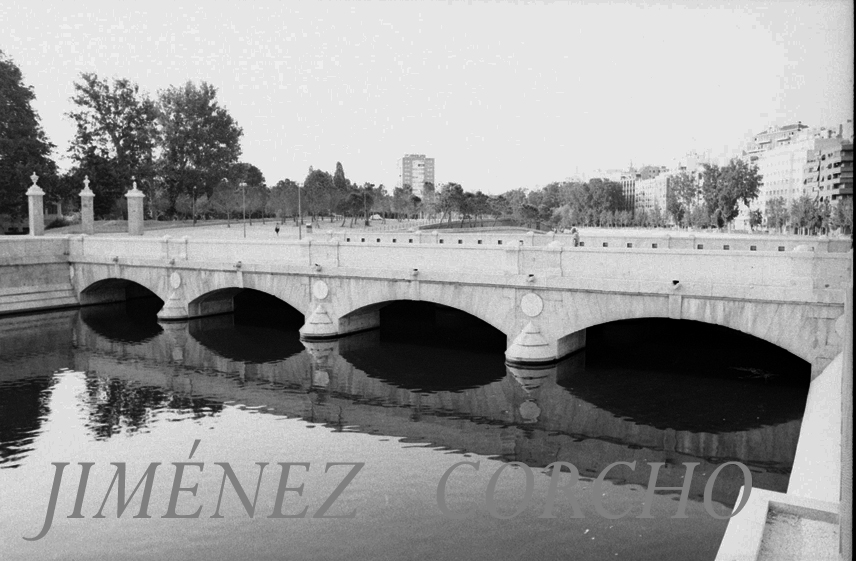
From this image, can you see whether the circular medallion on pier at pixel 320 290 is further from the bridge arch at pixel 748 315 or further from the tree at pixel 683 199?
the tree at pixel 683 199

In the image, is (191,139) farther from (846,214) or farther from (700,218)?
(846,214)

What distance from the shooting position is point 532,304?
18.4m

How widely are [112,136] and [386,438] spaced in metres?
48.1

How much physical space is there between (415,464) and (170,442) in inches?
189

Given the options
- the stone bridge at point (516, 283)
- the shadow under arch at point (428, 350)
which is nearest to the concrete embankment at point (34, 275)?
the stone bridge at point (516, 283)

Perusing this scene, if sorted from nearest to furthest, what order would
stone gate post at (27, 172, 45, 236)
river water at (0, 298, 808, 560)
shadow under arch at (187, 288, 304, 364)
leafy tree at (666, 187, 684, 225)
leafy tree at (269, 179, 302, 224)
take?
1. river water at (0, 298, 808, 560)
2. shadow under arch at (187, 288, 304, 364)
3. stone gate post at (27, 172, 45, 236)
4. leafy tree at (269, 179, 302, 224)
5. leafy tree at (666, 187, 684, 225)

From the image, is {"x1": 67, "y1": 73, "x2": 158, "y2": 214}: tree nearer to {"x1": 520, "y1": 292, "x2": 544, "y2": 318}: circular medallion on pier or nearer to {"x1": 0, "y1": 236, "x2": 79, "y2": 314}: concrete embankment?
{"x1": 0, "y1": 236, "x2": 79, "y2": 314}: concrete embankment

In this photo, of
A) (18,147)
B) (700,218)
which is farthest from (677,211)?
(18,147)

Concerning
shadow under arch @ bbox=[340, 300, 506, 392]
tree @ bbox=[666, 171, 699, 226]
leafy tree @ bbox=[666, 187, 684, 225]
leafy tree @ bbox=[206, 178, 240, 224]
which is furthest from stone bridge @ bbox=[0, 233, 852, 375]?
leafy tree @ bbox=[666, 187, 684, 225]

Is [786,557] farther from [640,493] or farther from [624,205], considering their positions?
[624,205]

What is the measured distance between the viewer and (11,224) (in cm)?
5019

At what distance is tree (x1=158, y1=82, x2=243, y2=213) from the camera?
5922cm

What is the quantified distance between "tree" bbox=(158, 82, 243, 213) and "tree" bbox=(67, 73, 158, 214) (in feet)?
11.2

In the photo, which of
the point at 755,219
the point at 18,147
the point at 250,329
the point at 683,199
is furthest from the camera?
the point at 683,199
